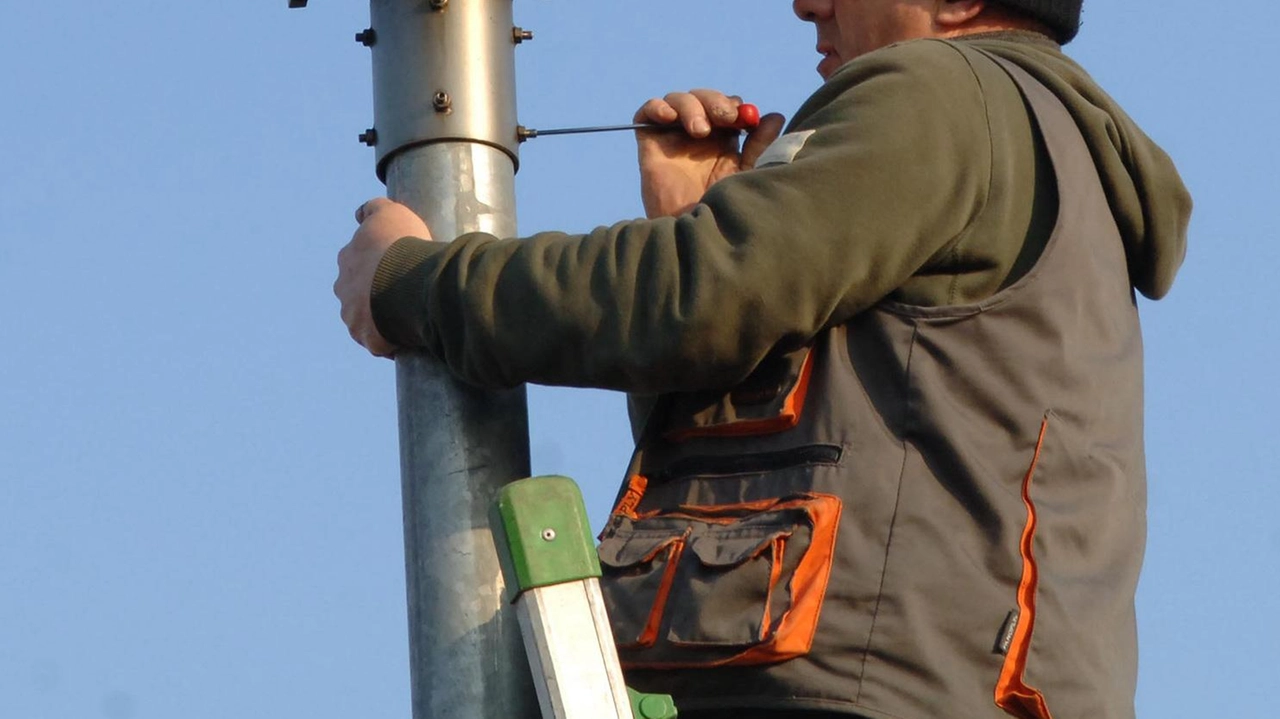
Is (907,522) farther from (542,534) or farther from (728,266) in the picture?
(542,534)

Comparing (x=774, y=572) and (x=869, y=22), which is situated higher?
(x=869, y=22)

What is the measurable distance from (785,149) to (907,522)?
0.66 m

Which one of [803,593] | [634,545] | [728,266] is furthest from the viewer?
[634,545]

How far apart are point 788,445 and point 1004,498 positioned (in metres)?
0.35

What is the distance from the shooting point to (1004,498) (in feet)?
11.9

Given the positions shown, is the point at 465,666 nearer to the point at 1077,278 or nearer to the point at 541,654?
the point at 541,654

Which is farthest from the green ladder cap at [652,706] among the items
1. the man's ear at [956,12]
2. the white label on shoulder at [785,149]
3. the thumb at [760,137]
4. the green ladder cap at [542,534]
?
the man's ear at [956,12]

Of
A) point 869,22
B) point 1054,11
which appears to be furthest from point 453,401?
point 1054,11

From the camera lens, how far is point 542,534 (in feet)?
10.8

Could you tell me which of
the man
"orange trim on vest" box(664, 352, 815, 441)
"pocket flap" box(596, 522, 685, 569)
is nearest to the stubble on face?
the man

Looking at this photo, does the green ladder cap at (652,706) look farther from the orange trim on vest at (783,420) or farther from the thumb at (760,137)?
the thumb at (760,137)

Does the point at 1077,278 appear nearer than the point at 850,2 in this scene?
Yes

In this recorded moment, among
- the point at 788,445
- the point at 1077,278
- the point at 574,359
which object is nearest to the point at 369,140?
the point at 574,359

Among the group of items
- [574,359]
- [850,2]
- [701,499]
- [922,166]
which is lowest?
[701,499]
